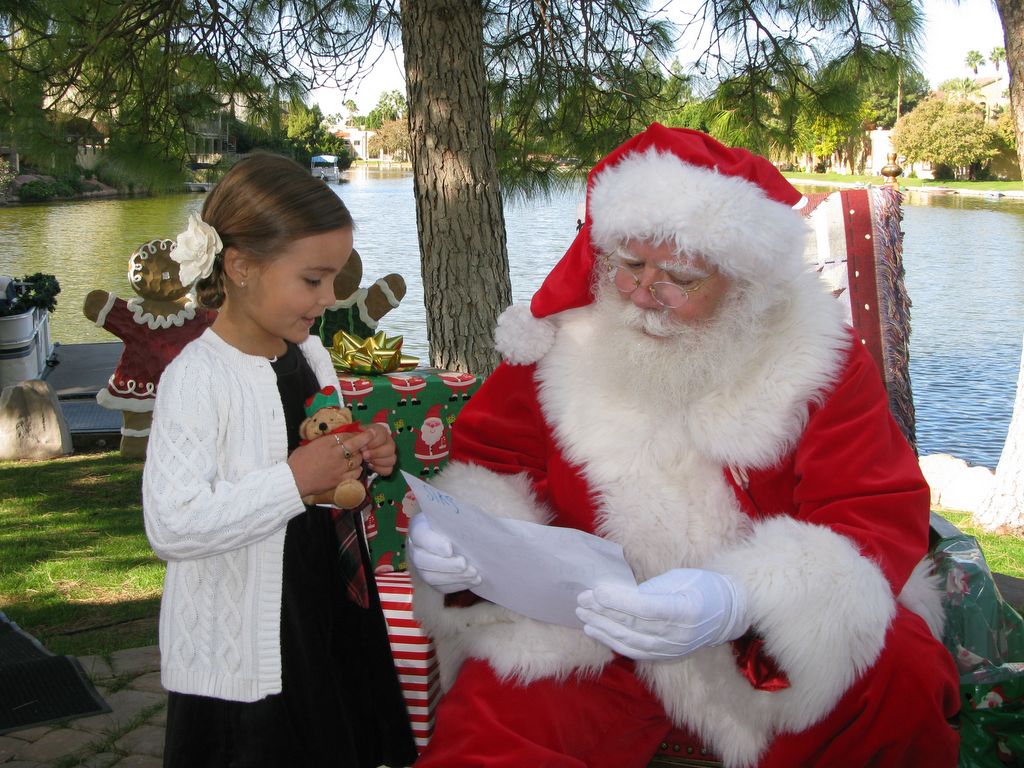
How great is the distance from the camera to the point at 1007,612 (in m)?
2.13

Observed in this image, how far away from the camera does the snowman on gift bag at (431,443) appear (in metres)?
2.91

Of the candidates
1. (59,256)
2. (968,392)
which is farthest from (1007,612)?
(59,256)

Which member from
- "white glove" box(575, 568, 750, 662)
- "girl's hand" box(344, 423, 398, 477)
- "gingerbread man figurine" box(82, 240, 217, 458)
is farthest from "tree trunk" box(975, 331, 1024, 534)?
"gingerbread man figurine" box(82, 240, 217, 458)

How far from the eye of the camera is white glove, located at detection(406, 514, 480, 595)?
6.23 feet

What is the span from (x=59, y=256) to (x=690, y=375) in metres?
19.5

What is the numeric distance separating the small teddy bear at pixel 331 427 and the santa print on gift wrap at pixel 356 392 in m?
0.92

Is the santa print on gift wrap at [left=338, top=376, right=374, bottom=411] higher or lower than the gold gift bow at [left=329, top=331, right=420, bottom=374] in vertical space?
lower

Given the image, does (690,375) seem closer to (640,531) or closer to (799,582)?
(640,531)

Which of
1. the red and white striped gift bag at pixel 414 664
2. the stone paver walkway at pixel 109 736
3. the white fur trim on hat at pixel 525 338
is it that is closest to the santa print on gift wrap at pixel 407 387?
the white fur trim on hat at pixel 525 338

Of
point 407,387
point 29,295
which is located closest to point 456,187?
point 407,387

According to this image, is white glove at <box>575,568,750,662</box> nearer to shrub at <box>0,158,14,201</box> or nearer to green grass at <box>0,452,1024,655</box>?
green grass at <box>0,452,1024,655</box>

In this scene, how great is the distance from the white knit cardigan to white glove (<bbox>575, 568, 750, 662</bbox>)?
56 centimetres

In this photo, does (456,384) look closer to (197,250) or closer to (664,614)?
(197,250)

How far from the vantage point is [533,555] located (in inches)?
68.3
